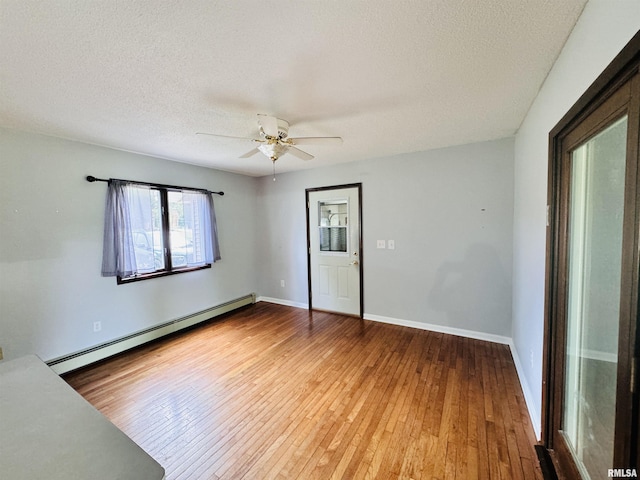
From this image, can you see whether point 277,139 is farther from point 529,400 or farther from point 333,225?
point 529,400

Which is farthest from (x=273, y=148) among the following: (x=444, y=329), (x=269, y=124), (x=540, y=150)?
(x=444, y=329)

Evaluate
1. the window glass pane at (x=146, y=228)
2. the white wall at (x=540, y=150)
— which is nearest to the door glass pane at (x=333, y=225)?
the white wall at (x=540, y=150)

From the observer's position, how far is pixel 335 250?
4164 mm

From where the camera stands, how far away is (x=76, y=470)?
0.67 meters

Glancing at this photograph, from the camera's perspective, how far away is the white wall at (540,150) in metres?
0.96

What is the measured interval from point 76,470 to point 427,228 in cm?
348

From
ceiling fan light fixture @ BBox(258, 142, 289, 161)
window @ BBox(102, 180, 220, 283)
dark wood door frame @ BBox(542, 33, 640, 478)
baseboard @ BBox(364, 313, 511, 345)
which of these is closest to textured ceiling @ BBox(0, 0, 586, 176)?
ceiling fan light fixture @ BBox(258, 142, 289, 161)

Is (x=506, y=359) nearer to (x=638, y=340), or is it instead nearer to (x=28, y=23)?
(x=638, y=340)

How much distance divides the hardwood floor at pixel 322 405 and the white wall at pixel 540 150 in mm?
415

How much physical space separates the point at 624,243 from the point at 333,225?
11.1ft

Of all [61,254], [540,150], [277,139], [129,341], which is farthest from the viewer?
[129,341]

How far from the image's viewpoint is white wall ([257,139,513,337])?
298 centimetres

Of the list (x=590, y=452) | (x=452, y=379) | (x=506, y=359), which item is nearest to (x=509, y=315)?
(x=506, y=359)

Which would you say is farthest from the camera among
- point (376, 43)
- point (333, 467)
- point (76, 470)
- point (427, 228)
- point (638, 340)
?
point (427, 228)
